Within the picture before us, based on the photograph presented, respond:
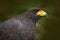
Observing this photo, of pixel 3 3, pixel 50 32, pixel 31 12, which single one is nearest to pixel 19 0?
pixel 3 3

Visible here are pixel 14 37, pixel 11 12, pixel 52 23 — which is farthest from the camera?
pixel 52 23

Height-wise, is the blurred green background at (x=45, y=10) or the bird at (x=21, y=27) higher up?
the blurred green background at (x=45, y=10)

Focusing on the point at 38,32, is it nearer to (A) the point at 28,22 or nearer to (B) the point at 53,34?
(B) the point at 53,34


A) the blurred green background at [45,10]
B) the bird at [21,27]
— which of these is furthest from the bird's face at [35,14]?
the blurred green background at [45,10]

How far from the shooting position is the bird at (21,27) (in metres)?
7.48

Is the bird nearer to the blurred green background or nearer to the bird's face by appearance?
the bird's face

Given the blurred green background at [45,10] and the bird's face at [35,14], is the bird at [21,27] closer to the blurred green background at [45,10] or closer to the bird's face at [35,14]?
the bird's face at [35,14]

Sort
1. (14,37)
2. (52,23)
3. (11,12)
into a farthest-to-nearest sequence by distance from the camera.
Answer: (52,23) → (11,12) → (14,37)

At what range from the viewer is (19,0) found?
10094mm

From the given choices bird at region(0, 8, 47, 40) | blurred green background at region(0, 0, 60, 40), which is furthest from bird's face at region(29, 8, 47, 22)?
blurred green background at region(0, 0, 60, 40)

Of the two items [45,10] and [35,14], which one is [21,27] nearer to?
[35,14]

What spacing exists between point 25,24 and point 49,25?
2728 mm

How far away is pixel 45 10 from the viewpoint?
9.68 metres

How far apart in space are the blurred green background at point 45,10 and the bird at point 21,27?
64.4 inches
